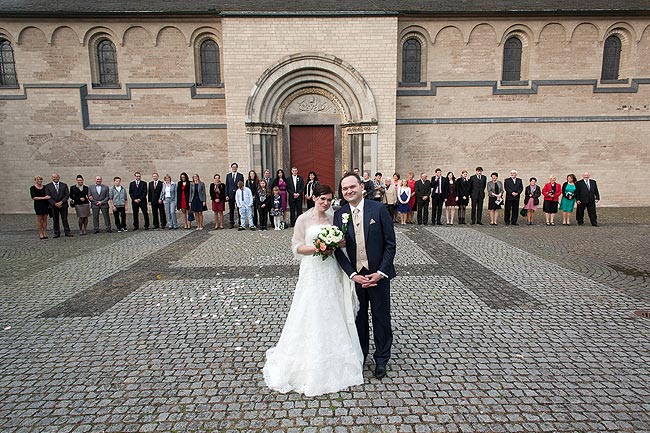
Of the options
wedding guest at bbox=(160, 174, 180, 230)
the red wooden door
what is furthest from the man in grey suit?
the red wooden door

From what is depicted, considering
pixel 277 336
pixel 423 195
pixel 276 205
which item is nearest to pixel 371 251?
pixel 277 336

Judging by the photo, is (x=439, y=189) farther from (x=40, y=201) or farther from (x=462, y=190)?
(x=40, y=201)

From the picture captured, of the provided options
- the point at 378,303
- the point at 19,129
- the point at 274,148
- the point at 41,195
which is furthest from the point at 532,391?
the point at 19,129

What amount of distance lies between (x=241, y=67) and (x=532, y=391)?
14.5 m

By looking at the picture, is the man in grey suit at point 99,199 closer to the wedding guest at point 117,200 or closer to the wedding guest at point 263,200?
the wedding guest at point 117,200

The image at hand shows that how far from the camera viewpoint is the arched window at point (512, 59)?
55.0 ft

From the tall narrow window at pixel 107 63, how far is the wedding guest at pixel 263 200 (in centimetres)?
992

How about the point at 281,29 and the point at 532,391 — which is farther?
the point at 281,29

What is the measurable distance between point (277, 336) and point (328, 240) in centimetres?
187

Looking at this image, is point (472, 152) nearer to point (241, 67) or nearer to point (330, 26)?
point (330, 26)

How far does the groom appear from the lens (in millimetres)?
3498

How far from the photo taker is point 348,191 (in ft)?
11.4

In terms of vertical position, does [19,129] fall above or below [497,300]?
above

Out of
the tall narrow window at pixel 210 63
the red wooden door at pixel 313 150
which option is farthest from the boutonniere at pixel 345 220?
the tall narrow window at pixel 210 63
